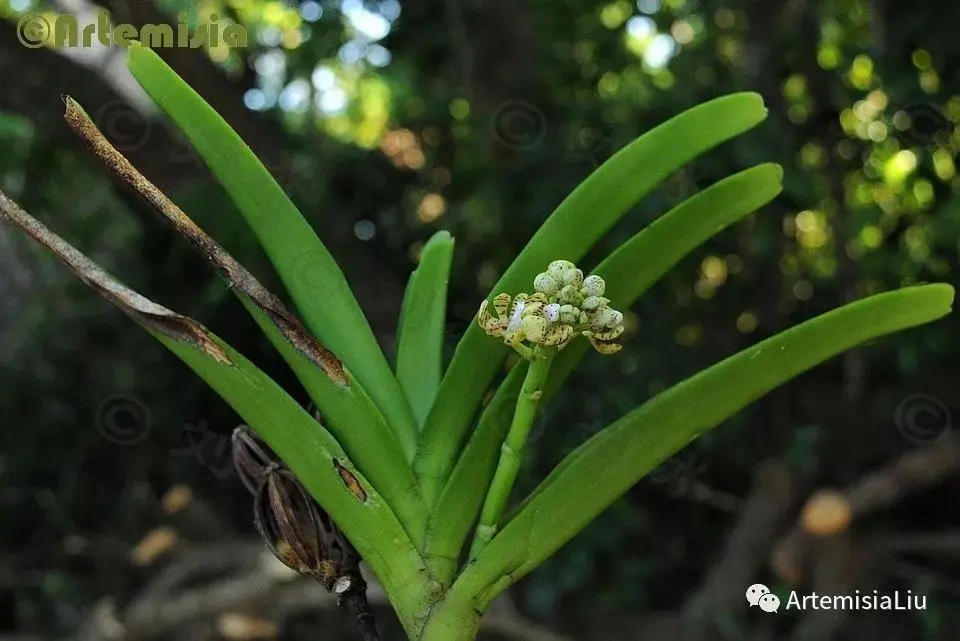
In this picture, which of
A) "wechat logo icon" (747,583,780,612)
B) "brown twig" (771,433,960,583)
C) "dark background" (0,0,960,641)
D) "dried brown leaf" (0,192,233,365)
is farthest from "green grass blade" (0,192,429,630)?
"brown twig" (771,433,960,583)

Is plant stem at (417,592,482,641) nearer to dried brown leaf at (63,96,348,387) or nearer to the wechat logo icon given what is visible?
dried brown leaf at (63,96,348,387)

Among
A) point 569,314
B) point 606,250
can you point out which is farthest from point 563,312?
point 606,250

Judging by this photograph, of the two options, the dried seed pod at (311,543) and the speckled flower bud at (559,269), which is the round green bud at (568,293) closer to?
the speckled flower bud at (559,269)

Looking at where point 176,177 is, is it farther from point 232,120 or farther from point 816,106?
point 816,106

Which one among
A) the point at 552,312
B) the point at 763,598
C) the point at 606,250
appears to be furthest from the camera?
the point at 606,250

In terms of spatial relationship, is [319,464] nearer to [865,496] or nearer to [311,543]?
[311,543]

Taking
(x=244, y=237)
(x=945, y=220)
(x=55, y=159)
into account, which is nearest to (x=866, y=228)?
(x=945, y=220)
